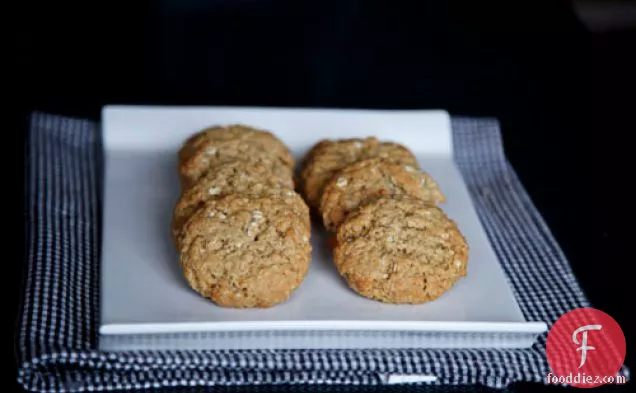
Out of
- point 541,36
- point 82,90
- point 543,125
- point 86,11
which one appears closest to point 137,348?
point 82,90

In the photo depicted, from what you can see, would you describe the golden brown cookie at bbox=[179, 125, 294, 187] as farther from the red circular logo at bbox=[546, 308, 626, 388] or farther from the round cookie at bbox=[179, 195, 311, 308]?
the red circular logo at bbox=[546, 308, 626, 388]

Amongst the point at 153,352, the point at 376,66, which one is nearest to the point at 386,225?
the point at 153,352

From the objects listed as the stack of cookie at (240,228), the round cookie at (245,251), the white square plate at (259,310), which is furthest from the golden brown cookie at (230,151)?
the round cookie at (245,251)

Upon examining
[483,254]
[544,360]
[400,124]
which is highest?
[400,124]

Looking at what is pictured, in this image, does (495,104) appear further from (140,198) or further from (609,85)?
(140,198)

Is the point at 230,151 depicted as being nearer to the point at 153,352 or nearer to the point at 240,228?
the point at 240,228

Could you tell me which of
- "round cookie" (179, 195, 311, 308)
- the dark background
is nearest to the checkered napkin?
"round cookie" (179, 195, 311, 308)

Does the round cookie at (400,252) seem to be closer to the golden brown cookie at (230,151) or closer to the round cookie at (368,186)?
the round cookie at (368,186)
